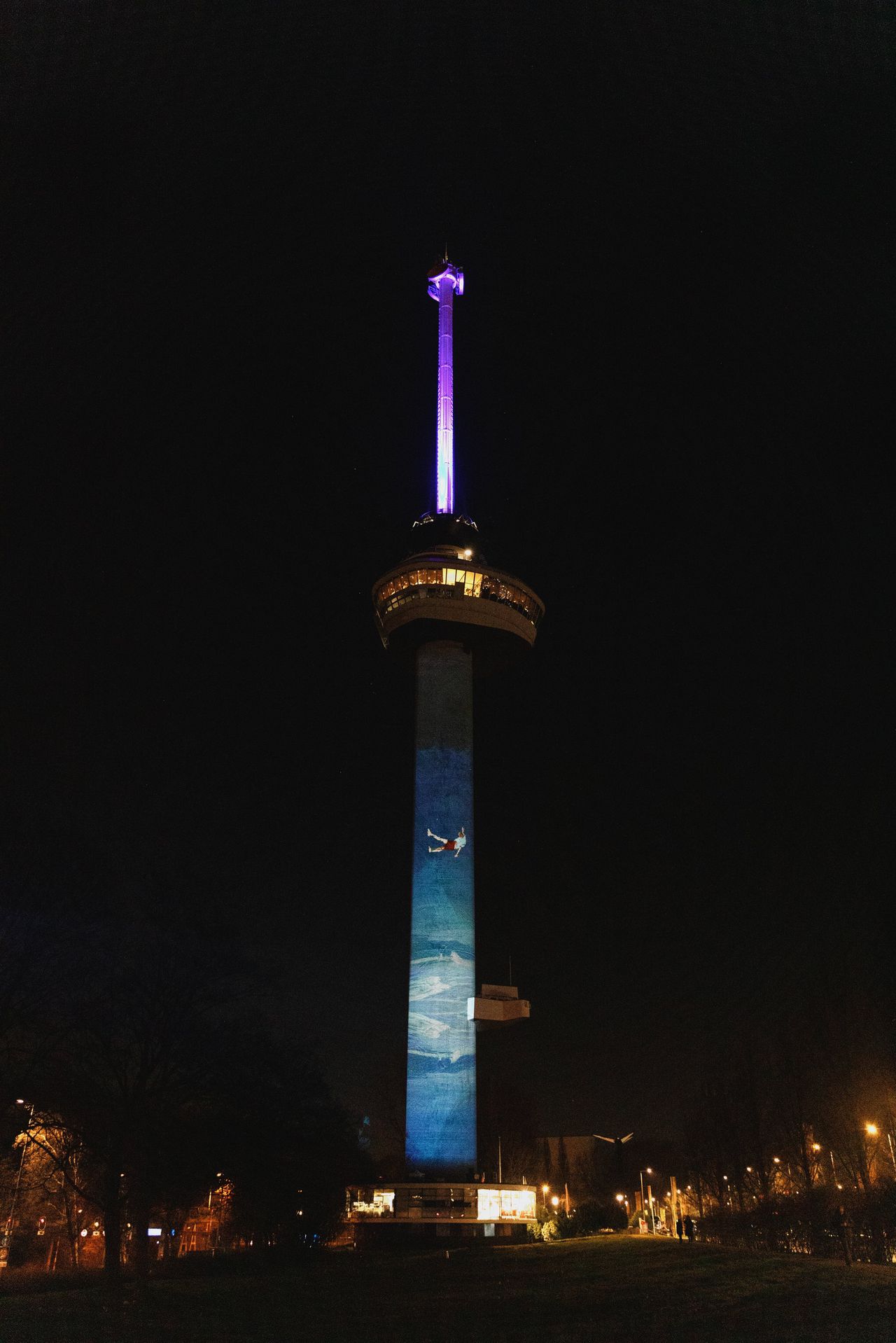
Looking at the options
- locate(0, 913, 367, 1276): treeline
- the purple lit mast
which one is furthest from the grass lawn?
the purple lit mast

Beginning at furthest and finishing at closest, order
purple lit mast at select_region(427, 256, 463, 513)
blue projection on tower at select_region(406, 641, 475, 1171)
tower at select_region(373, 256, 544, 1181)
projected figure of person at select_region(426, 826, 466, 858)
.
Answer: purple lit mast at select_region(427, 256, 463, 513)
projected figure of person at select_region(426, 826, 466, 858)
tower at select_region(373, 256, 544, 1181)
blue projection on tower at select_region(406, 641, 475, 1171)

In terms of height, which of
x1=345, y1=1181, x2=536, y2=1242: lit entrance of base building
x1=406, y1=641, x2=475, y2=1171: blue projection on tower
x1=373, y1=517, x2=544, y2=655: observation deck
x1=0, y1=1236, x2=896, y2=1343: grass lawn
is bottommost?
x1=345, y1=1181, x2=536, y2=1242: lit entrance of base building

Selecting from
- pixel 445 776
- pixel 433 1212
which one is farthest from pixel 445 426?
pixel 433 1212

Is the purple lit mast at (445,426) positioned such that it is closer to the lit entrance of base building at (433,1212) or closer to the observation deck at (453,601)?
the observation deck at (453,601)

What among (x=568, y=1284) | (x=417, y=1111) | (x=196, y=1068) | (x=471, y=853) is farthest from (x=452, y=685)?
(x=568, y=1284)

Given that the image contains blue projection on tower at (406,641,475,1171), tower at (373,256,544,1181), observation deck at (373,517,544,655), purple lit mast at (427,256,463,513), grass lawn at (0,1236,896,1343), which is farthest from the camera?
purple lit mast at (427,256,463,513)

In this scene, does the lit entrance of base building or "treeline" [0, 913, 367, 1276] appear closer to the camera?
"treeline" [0, 913, 367, 1276]

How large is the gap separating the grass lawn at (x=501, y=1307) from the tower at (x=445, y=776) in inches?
1694

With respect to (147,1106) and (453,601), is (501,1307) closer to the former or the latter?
(147,1106)

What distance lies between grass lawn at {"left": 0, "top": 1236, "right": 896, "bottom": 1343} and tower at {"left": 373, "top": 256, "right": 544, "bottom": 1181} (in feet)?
141

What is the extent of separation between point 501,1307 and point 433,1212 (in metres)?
59.0

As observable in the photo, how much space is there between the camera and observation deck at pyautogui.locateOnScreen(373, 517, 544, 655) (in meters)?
91.9

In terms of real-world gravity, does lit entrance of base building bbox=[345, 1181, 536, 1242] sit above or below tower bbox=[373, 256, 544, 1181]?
below

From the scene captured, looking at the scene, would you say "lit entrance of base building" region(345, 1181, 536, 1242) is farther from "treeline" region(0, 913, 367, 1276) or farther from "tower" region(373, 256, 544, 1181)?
Result: "treeline" region(0, 913, 367, 1276)
